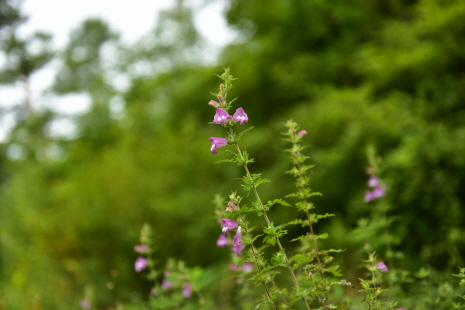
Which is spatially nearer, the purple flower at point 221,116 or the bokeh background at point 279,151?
the purple flower at point 221,116

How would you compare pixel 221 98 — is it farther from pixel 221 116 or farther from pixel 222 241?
pixel 222 241

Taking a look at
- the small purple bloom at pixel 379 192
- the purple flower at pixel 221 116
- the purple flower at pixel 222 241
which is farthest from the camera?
the small purple bloom at pixel 379 192

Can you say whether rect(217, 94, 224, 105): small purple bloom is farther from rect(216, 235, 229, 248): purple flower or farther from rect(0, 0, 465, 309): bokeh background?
rect(0, 0, 465, 309): bokeh background

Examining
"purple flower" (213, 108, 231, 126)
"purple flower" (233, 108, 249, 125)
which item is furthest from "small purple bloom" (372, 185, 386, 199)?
"purple flower" (213, 108, 231, 126)

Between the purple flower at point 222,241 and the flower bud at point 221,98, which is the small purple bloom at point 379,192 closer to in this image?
the purple flower at point 222,241

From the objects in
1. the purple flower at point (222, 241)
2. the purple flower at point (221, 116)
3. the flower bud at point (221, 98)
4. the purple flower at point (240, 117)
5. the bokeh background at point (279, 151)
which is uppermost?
the bokeh background at point (279, 151)

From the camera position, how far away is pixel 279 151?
271 inches

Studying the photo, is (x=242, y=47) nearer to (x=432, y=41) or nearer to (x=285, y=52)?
(x=285, y=52)

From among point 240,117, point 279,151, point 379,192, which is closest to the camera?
point 240,117

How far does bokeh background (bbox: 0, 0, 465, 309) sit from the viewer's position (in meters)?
4.99

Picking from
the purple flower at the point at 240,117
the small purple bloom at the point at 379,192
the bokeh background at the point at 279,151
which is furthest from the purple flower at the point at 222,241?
the bokeh background at the point at 279,151

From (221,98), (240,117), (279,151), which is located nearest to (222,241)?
(240,117)

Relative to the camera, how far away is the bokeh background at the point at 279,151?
4988mm

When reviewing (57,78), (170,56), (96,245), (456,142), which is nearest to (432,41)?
(456,142)
